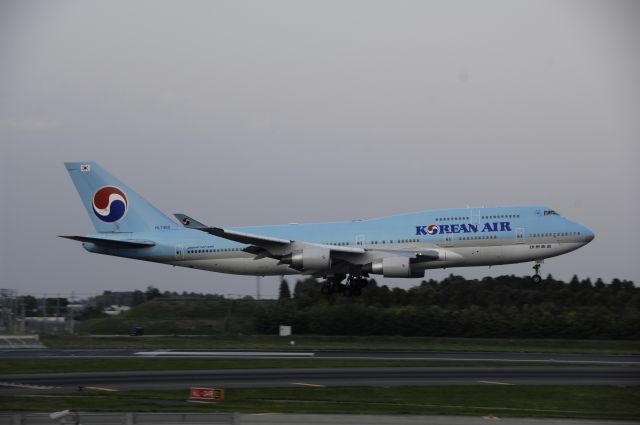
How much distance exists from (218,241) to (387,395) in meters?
22.7

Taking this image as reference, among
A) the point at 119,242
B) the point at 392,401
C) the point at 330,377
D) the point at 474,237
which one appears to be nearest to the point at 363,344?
the point at 474,237

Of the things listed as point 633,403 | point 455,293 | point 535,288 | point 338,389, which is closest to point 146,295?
point 455,293

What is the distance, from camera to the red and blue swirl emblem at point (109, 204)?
54.3 metres

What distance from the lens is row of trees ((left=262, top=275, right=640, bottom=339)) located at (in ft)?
175

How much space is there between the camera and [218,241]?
51562mm

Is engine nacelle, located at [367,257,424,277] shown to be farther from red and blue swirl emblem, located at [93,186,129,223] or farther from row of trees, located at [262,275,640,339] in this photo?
red and blue swirl emblem, located at [93,186,129,223]

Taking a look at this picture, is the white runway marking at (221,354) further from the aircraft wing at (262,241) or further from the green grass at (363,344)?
the aircraft wing at (262,241)

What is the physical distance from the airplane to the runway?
9887mm

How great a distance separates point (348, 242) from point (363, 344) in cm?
594

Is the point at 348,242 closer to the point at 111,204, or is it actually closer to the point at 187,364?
the point at 187,364

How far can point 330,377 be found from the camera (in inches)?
1390

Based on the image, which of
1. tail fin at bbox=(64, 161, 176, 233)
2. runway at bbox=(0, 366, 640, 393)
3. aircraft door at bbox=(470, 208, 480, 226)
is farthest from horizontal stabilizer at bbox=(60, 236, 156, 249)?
aircraft door at bbox=(470, 208, 480, 226)

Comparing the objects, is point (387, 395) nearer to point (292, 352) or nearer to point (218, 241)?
point (292, 352)

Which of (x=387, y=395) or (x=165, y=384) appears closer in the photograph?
(x=387, y=395)
